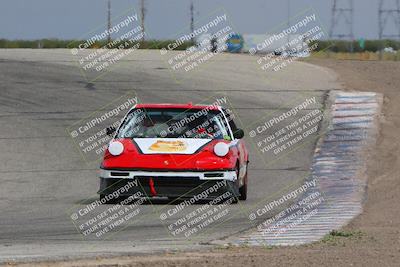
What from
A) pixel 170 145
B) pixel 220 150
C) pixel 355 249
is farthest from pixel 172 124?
pixel 355 249

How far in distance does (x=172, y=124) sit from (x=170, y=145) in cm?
73

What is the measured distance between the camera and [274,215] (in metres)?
14.0

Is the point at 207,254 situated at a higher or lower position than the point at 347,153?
higher

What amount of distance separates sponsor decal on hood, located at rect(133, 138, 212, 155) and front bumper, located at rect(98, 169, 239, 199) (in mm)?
353

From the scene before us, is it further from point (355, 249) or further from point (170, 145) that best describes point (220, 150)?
point (355, 249)

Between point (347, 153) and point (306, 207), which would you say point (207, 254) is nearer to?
point (306, 207)

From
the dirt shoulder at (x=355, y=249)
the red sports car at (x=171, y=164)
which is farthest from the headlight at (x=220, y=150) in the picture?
the dirt shoulder at (x=355, y=249)

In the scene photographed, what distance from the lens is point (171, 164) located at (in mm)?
14820

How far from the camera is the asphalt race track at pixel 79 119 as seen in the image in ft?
37.8

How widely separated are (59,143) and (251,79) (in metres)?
12.2

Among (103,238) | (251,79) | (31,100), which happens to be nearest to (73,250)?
(103,238)

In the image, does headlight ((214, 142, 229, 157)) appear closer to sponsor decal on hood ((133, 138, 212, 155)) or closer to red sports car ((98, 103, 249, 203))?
red sports car ((98, 103, 249, 203))

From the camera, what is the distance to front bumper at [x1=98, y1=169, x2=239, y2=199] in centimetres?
1477

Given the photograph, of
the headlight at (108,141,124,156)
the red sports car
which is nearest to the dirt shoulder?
the red sports car
